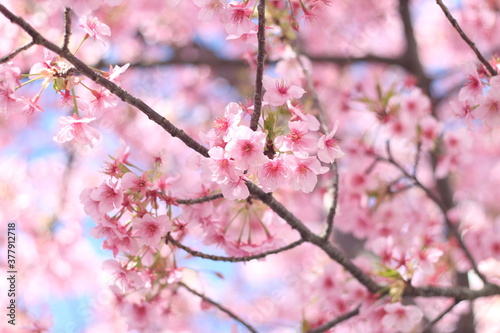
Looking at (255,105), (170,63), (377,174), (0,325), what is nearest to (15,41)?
(170,63)

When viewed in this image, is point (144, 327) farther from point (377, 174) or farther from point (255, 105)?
point (377, 174)

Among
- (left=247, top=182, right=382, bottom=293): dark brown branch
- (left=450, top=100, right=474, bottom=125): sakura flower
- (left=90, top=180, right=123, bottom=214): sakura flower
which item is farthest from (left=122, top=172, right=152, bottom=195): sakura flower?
(left=450, top=100, right=474, bottom=125): sakura flower

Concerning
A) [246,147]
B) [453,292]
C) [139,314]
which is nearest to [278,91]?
[246,147]

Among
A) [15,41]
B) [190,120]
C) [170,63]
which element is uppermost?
[190,120]

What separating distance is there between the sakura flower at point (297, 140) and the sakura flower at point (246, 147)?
3.9 inches

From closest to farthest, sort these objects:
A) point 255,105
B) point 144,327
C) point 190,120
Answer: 1. point 255,105
2. point 144,327
3. point 190,120

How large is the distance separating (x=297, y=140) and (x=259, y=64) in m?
0.21

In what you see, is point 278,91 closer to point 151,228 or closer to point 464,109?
point 151,228

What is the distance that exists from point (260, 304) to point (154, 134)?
2279 millimetres

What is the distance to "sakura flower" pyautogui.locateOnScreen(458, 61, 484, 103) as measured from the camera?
1.49 m

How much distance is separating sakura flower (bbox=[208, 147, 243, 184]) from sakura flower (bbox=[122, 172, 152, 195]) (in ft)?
0.68

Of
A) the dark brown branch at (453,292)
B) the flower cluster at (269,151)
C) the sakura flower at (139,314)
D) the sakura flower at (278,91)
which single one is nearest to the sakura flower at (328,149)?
the flower cluster at (269,151)

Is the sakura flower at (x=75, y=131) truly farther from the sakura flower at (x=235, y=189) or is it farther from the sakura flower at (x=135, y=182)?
the sakura flower at (x=235, y=189)

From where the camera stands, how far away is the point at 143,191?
4.56 ft
